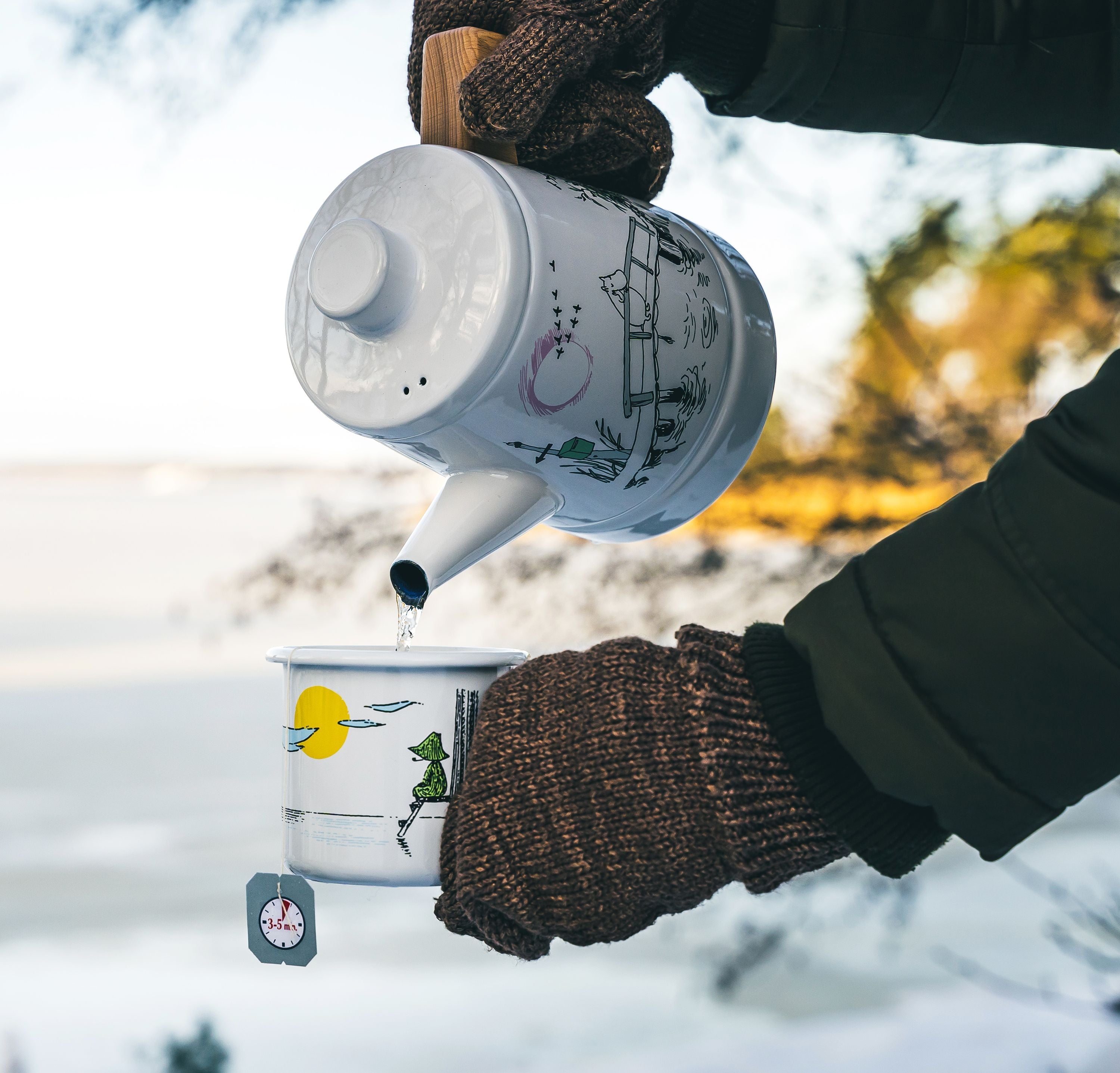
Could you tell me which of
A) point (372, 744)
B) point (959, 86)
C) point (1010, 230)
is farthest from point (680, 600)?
point (372, 744)

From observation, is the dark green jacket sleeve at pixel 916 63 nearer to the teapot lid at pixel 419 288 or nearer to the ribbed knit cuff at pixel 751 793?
the teapot lid at pixel 419 288

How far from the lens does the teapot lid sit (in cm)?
50

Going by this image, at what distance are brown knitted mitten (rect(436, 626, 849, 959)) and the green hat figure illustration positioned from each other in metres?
0.03

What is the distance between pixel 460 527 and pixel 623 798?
17cm

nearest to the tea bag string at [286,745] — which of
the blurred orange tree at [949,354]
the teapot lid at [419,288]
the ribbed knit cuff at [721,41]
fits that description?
the teapot lid at [419,288]

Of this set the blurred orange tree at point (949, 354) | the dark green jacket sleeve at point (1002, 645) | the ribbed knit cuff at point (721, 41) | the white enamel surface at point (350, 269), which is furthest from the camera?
the blurred orange tree at point (949, 354)

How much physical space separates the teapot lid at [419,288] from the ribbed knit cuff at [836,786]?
0.65 feet

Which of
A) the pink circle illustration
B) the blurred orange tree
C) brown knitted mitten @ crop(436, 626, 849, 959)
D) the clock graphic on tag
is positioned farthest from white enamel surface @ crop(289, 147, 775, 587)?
the blurred orange tree

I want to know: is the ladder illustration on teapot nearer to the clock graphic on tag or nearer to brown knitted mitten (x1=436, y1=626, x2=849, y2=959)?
brown knitted mitten (x1=436, y1=626, x2=849, y2=959)

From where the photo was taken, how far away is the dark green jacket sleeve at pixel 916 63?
670 mm

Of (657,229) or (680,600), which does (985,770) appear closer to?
(657,229)

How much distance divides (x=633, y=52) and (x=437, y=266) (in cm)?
20

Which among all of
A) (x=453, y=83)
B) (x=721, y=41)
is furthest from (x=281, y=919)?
(x=721, y=41)

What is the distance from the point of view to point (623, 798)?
450mm
